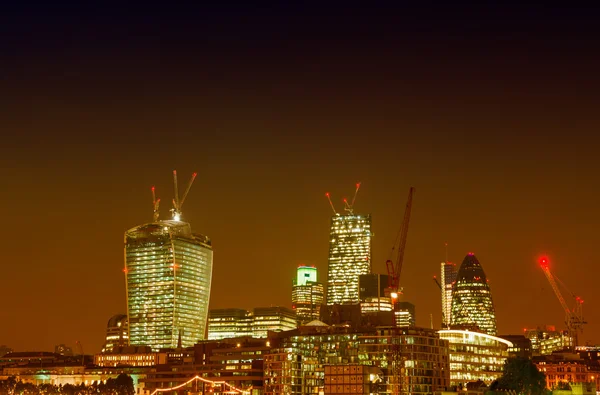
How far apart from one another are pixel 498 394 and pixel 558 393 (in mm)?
19747

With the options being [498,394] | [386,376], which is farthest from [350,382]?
[498,394]

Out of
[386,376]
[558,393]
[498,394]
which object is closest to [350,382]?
[386,376]

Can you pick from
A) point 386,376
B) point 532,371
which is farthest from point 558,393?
point 386,376

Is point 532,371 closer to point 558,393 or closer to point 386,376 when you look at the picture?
point 558,393

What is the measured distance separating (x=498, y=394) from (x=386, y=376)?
2974 centimetres

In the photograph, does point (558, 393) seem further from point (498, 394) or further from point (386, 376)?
point (386, 376)

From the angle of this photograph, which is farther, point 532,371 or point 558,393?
point 558,393

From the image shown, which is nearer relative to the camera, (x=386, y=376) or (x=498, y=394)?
(x=498, y=394)

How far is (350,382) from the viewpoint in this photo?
19012cm

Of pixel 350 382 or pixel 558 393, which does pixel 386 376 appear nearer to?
pixel 350 382

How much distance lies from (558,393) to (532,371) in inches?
746

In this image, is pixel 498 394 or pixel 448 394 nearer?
pixel 498 394

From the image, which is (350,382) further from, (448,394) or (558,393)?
(558,393)

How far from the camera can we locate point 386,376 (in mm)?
198625
